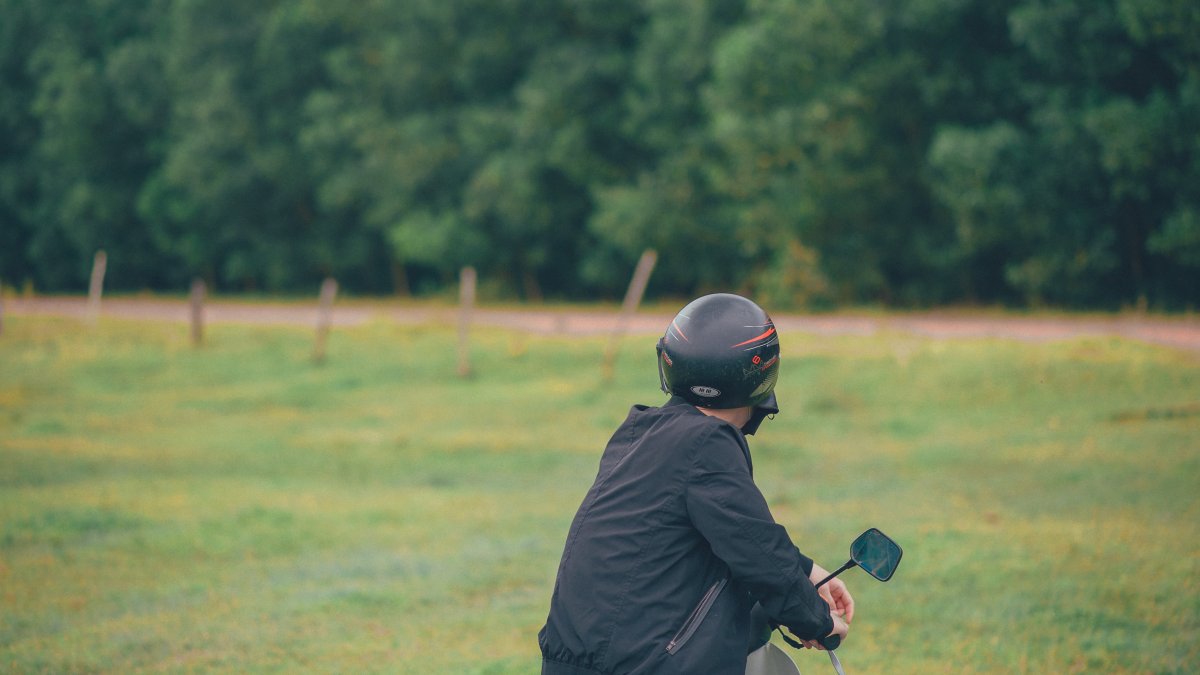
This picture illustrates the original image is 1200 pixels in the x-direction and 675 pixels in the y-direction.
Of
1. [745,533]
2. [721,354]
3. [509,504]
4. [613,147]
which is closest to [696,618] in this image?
[745,533]

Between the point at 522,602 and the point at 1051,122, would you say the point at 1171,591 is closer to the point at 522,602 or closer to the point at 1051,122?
the point at 522,602

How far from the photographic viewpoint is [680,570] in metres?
3.22

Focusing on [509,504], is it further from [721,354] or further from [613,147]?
[613,147]

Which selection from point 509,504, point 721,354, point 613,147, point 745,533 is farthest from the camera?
point 613,147

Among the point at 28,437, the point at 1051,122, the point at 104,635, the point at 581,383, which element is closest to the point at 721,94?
the point at 1051,122

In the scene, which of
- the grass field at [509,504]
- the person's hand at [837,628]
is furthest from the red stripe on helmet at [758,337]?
the grass field at [509,504]

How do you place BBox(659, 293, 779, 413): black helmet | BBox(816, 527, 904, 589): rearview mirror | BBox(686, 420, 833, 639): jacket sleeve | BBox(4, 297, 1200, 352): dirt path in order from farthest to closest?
BBox(4, 297, 1200, 352): dirt path → BBox(659, 293, 779, 413): black helmet → BBox(816, 527, 904, 589): rearview mirror → BBox(686, 420, 833, 639): jacket sleeve

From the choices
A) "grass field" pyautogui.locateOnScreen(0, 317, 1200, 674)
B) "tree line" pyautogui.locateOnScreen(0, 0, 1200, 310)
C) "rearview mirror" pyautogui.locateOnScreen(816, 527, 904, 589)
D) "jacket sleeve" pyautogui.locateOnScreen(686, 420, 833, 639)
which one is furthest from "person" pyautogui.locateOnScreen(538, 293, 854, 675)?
"tree line" pyautogui.locateOnScreen(0, 0, 1200, 310)

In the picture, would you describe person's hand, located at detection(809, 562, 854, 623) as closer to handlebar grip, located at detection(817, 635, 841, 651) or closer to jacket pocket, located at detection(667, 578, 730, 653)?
handlebar grip, located at detection(817, 635, 841, 651)

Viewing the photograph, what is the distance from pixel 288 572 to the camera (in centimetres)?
818

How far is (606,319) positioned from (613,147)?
13722 millimetres

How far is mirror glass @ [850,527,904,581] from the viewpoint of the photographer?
128 inches

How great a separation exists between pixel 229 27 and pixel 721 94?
77.7 ft

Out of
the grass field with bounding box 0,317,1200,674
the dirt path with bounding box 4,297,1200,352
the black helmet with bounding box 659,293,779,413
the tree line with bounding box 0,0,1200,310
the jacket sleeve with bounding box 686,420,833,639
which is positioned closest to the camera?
the jacket sleeve with bounding box 686,420,833,639
